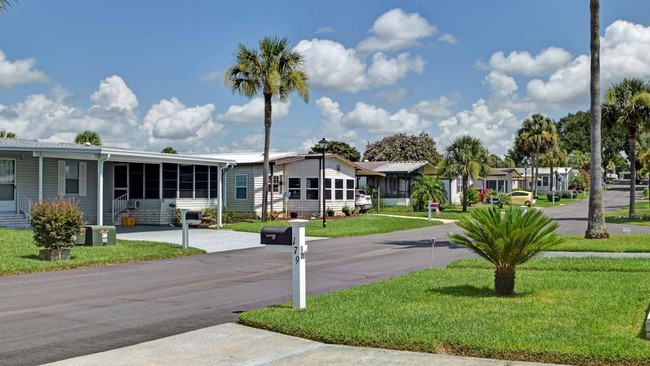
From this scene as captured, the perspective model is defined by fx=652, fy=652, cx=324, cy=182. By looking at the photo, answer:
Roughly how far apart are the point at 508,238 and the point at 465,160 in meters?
34.5

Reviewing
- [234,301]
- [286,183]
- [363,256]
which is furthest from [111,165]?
[234,301]

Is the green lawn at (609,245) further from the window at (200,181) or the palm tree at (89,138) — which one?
the palm tree at (89,138)

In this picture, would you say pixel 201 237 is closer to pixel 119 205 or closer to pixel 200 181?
pixel 119 205

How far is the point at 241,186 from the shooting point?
3559 centimetres

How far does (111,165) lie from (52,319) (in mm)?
22187

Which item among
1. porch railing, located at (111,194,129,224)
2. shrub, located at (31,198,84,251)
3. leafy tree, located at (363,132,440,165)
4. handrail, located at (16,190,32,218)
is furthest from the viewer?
leafy tree, located at (363,132,440,165)

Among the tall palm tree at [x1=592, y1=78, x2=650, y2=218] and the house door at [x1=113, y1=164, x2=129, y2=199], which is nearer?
the house door at [x1=113, y1=164, x2=129, y2=199]

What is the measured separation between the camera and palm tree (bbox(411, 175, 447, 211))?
44000mm

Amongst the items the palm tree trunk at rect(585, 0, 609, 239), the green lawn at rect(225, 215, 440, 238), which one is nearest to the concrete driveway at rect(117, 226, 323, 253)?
the green lawn at rect(225, 215, 440, 238)

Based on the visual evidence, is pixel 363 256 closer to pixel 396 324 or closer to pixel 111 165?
pixel 396 324

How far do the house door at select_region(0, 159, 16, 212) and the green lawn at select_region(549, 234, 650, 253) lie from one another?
20.2m

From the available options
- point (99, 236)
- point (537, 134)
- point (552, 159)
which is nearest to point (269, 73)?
point (99, 236)

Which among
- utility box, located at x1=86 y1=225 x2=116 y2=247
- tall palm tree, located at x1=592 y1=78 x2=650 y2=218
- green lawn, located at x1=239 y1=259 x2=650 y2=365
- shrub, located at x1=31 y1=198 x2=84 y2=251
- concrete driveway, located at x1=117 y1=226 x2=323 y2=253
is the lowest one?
green lawn, located at x1=239 y1=259 x2=650 y2=365

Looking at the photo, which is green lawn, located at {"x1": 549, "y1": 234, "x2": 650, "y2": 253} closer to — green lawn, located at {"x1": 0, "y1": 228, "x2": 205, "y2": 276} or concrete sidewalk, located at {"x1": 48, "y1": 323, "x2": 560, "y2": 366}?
green lawn, located at {"x1": 0, "y1": 228, "x2": 205, "y2": 276}
